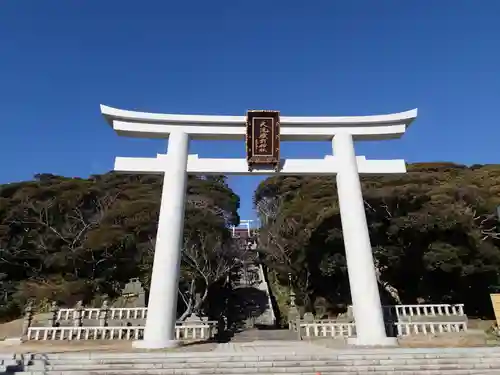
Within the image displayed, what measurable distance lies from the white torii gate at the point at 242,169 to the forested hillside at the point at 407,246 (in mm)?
5086

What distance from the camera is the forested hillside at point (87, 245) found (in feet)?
57.8

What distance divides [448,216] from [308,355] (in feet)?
34.9

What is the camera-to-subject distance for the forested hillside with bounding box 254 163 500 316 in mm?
14727

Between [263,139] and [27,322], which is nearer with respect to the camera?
[263,139]

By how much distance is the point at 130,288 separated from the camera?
16875mm

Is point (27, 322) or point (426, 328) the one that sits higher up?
point (27, 322)

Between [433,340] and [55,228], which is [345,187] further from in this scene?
[55,228]

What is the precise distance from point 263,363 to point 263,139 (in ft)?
22.0

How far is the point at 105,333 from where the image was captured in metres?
11.8

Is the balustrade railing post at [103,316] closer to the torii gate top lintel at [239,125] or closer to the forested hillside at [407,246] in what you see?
the torii gate top lintel at [239,125]

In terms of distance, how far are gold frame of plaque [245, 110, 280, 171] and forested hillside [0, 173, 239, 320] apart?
7.13m

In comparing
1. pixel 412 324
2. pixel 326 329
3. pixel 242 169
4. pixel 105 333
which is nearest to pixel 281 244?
pixel 326 329

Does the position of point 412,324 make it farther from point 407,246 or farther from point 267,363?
point 267,363

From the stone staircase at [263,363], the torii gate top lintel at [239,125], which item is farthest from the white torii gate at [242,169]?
the stone staircase at [263,363]
